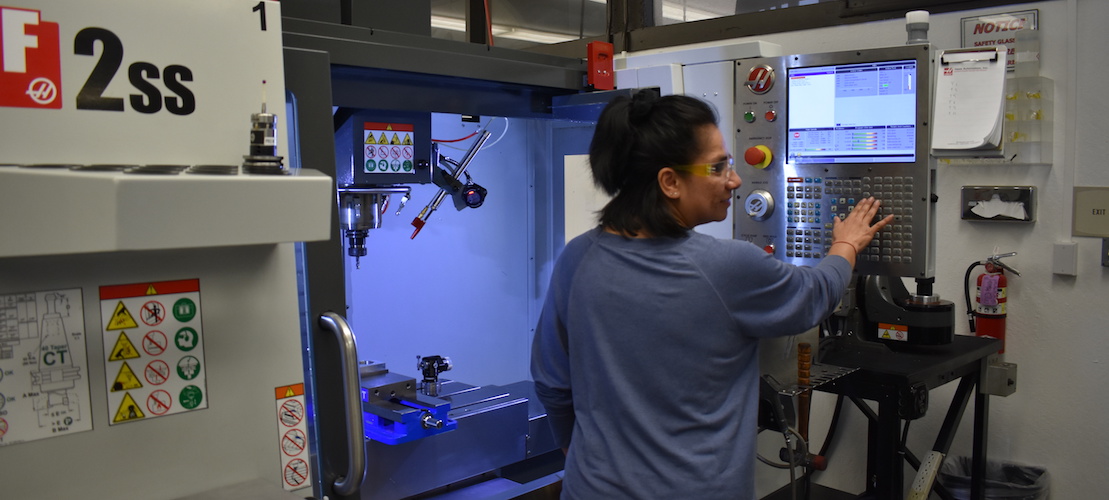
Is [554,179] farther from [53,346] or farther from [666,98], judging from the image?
[53,346]

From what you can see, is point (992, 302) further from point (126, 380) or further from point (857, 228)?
point (126, 380)

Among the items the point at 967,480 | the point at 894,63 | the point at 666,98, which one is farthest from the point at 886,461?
the point at 666,98

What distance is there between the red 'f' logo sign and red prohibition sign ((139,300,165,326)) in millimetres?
254

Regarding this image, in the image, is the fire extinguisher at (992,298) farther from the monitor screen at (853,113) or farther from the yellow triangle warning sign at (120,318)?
the yellow triangle warning sign at (120,318)

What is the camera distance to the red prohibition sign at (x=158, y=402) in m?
1.05

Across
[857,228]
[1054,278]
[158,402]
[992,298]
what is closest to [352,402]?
[158,402]

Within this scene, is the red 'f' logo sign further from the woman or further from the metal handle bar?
the woman

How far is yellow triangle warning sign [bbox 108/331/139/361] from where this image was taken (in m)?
1.03

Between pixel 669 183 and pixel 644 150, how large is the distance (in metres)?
0.06

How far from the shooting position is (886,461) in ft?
6.37

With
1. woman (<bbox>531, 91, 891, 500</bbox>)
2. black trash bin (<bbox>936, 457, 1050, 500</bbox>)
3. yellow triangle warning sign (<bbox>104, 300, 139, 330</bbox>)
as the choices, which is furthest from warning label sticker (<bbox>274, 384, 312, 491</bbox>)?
black trash bin (<bbox>936, 457, 1050, 500</bbox>)

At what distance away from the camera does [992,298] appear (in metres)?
2.36

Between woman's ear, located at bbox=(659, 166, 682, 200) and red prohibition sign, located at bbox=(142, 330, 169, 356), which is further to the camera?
woman's ear, located at bbox=(659, 166, 682, 200)

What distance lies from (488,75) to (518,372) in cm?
203
